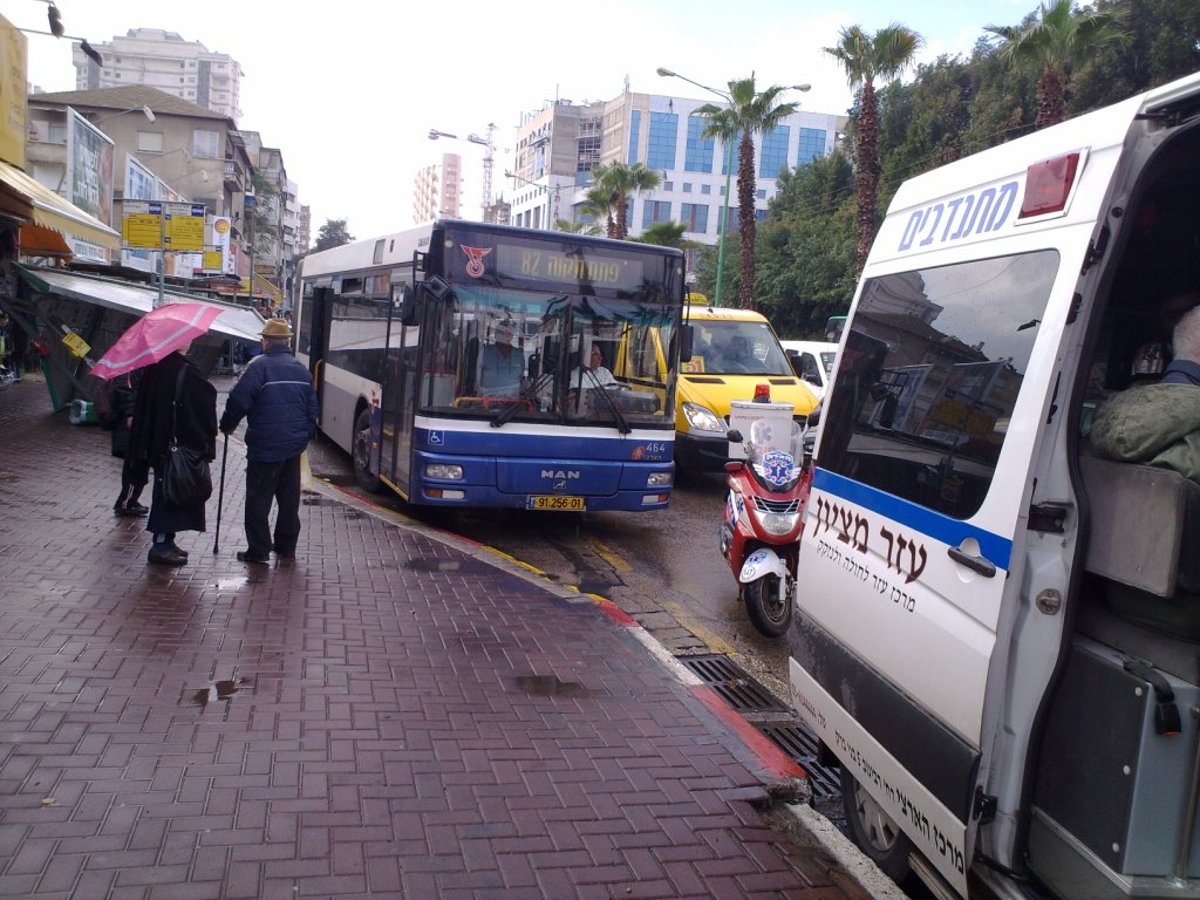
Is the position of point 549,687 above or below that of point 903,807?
below

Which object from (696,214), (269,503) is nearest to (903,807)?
(269,503)

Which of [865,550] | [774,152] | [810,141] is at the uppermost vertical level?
[810,141]

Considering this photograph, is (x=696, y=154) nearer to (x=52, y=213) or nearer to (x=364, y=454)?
(x=52, y=213)

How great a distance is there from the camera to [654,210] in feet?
302

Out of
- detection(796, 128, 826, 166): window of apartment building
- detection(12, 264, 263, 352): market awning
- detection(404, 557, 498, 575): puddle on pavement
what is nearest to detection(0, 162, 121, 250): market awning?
detection(12, 264, 263, 352): market awning

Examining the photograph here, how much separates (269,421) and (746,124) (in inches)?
1119

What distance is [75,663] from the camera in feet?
17.6

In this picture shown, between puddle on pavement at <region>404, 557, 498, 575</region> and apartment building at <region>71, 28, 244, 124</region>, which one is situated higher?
apartment building at <region>71, 28, 244, 124</region>

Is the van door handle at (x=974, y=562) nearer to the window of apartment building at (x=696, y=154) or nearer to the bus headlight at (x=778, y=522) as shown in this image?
the bus headlight at (x=778, y=522)

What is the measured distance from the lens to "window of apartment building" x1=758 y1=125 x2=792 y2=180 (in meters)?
91.1

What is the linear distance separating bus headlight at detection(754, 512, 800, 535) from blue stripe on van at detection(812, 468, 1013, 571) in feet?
8.92

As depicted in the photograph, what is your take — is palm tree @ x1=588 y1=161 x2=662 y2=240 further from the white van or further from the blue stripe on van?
the white van

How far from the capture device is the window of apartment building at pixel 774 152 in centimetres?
9112

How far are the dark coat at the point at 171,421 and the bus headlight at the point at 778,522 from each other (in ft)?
12.9
